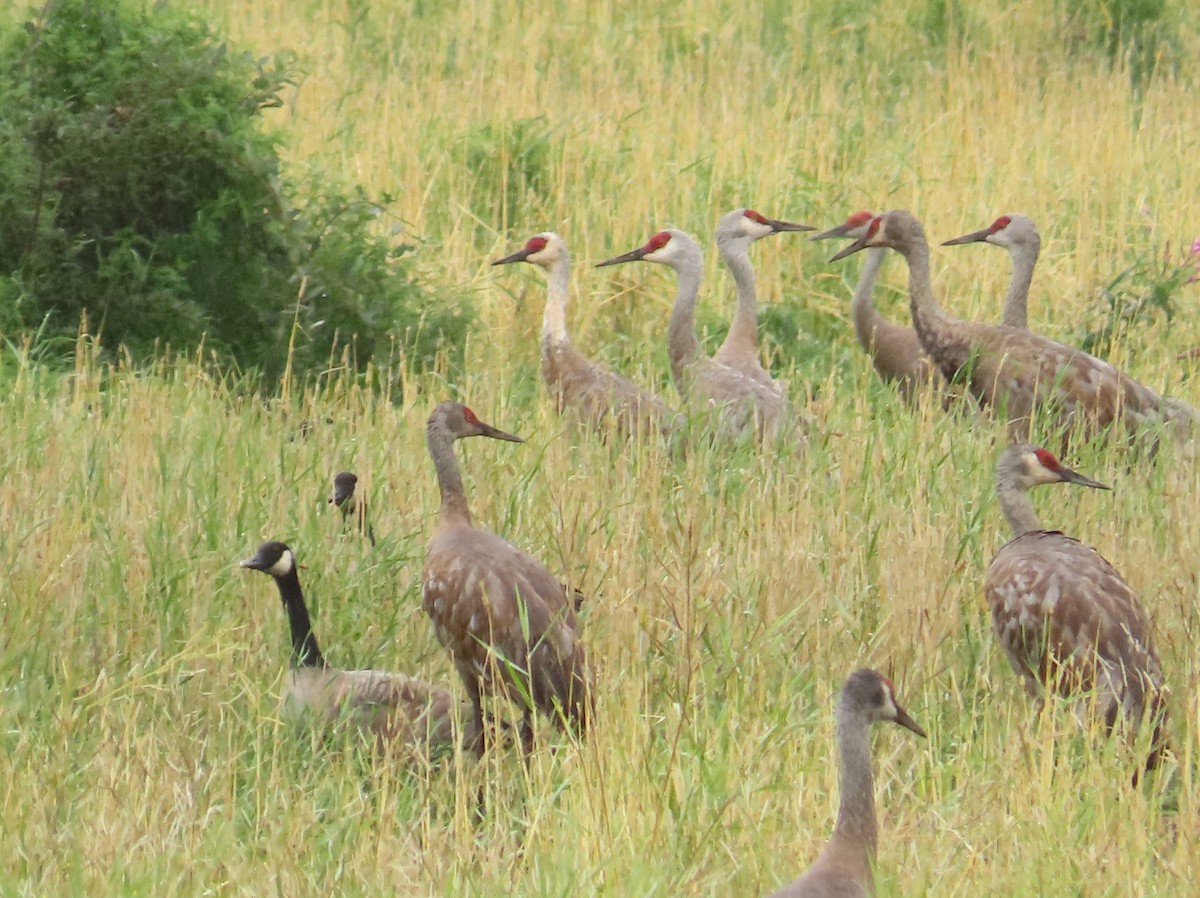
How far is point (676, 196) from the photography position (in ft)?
35.4

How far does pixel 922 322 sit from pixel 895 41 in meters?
6.43

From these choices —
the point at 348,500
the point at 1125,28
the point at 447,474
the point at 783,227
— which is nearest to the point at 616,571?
the point at 447,474

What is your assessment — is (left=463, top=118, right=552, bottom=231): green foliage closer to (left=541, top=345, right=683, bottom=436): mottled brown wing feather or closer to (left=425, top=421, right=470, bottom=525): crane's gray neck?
(left=541, top=345, right=683, bottom=436): mottled brown wing feather

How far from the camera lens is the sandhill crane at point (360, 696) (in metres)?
5.13

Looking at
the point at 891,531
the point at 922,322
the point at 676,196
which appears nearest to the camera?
the point at 891,531

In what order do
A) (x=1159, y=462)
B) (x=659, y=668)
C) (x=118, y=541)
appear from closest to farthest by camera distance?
(x=659, y=668)
(x=118, y=541)
(x=1159, y=462)

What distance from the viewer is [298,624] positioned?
5488 mm

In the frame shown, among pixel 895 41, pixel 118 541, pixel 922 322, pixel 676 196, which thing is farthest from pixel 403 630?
pixel 895 41

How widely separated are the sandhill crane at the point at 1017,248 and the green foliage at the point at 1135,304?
1.33 feet

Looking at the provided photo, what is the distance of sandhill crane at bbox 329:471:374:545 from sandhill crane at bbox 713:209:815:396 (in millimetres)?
2159

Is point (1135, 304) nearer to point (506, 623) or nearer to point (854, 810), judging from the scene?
point (506, 623)

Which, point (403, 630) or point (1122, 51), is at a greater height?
point (1122, 51)

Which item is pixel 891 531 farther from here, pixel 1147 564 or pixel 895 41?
pixel 895 41

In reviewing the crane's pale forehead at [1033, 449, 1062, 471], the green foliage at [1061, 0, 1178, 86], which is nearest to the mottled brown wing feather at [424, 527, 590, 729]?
the crane's pale forehead at [1033, 449, 1062, 471]
